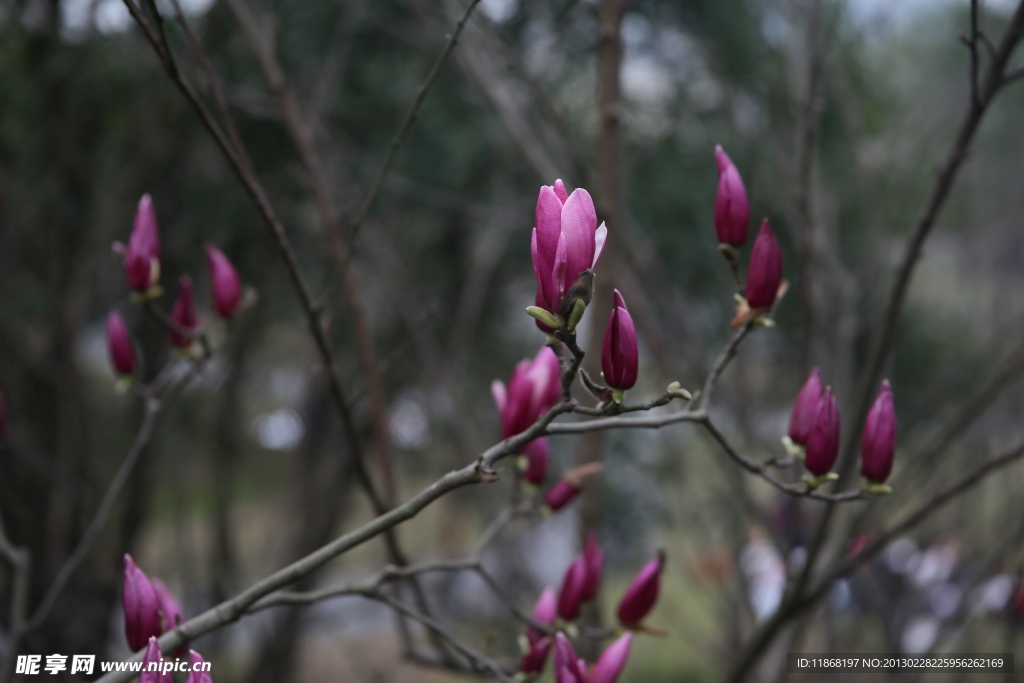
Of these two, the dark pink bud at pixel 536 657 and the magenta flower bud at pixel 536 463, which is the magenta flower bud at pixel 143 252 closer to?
the magenta flower bud at pixel 536 463

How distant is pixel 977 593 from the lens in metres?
1.89

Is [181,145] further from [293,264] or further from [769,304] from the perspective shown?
[769,304]

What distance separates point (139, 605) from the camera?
807 millimetres

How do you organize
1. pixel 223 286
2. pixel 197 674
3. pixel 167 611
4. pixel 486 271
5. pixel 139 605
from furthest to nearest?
pixel 486 271, pixel 223 286, pixel 167 611, pixel 139 605, pixel 197 674

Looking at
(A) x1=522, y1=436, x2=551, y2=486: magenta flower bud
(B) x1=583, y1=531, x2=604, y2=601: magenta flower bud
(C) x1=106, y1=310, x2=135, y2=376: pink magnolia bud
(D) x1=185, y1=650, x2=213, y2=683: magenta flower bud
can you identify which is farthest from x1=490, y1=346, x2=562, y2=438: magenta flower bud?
(C) x1=106, y1=310, x2=135, y2=376: pink magnolia bud

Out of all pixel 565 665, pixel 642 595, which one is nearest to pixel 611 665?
pixel 565 665

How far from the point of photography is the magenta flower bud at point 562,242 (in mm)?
657

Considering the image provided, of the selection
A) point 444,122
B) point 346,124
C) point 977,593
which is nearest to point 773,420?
point 977,593

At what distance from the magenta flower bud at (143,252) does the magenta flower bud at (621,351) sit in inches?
26.2

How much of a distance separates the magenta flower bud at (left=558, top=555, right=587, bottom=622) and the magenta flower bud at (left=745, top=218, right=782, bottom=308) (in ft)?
1.29

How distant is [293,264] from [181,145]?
1.78 m

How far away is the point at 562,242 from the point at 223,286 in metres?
0.70

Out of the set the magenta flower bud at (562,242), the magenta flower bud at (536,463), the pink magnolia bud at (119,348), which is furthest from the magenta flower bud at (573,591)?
the pink magnolia bud at (119,348)

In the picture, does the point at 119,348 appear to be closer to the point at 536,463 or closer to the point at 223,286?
the point at 223,286
